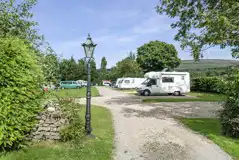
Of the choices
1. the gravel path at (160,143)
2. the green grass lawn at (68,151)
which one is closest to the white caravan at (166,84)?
the gravel path at (160,143)

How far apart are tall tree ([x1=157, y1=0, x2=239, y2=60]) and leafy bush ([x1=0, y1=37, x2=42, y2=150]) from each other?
543 cm

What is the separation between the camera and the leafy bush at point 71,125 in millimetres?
5011

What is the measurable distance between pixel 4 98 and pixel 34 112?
803 millimetres

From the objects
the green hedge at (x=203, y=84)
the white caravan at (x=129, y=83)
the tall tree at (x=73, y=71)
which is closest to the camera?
the green hedge at (x=203, y=84)

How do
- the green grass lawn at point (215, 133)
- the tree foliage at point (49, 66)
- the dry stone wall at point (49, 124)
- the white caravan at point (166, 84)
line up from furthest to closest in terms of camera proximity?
the white caravan at point (166, 84), the tree foliage at point (49, 66), the dry stone wall at point (49, 124), the green grass lawn at point (215, 133)

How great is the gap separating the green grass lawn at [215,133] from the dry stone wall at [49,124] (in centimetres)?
405

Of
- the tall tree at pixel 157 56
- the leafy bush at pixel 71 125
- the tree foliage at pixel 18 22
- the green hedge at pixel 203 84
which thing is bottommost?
the leafy bush at pixel 71 125

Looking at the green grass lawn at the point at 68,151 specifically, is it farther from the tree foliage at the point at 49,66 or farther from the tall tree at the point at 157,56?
the tall tree at the point at 157,56

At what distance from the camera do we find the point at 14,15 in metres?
7.16

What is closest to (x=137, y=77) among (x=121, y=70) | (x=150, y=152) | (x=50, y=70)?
(x=121, y=70)

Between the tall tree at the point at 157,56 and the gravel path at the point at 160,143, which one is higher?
the tall tree at the point at 157,56

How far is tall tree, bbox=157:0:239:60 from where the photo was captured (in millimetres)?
6012

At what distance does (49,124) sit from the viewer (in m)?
5.04

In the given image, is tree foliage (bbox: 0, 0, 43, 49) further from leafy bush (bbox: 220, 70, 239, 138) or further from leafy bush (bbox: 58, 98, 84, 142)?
leafy bush (bbox: 220, 70, 239, 138)
